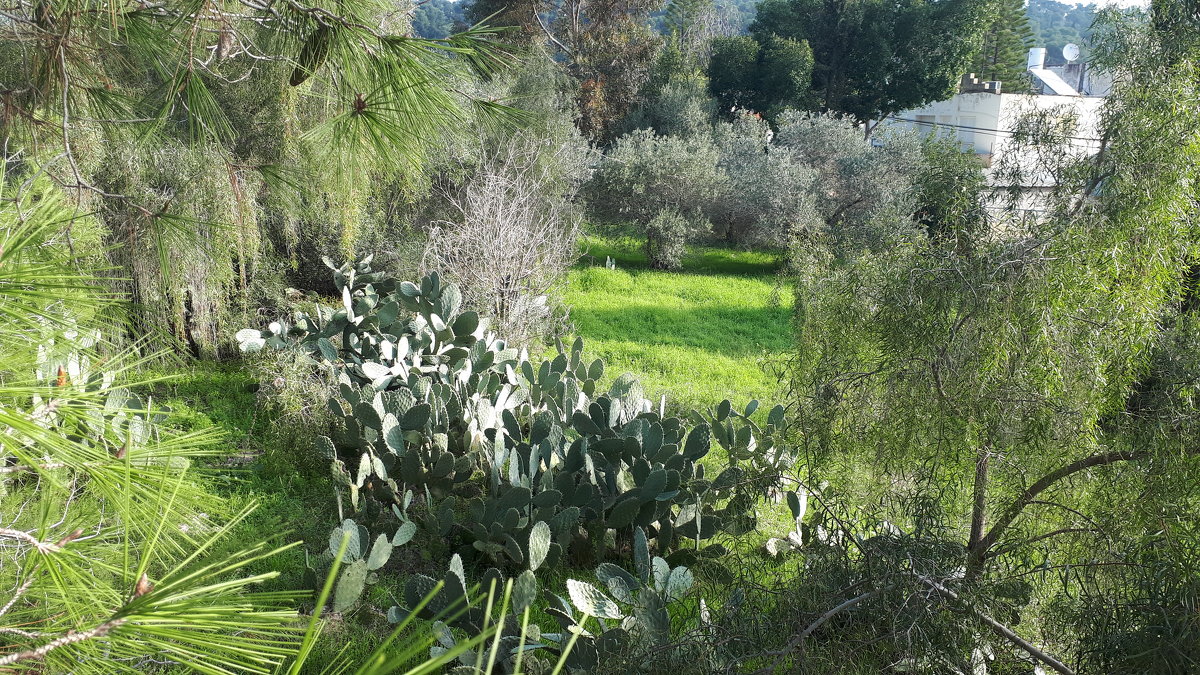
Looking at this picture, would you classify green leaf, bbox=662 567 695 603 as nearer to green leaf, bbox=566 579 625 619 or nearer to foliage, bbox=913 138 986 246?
green leaf, bbox=566 579 625 619

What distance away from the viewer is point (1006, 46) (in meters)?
22.1

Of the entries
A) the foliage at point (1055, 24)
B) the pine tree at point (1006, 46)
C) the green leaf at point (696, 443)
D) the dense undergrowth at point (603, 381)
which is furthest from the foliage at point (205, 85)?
the foliage at point (1055, 24)

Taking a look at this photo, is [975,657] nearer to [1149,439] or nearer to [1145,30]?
[1149,439]

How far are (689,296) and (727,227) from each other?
3559 mm

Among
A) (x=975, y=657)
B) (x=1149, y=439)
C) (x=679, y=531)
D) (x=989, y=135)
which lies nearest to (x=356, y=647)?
(x=679, y=531)

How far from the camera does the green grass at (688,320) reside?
7.48m

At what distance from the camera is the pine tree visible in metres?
21.3

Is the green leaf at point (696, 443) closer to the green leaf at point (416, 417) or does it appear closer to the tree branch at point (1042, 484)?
the green leaf at point (416, 417)

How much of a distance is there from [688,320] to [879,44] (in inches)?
498

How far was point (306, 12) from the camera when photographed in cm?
175

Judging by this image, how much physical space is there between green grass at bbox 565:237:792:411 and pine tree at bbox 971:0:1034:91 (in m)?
11.8

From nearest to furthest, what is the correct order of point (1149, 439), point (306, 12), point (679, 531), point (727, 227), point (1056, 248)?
1. point (306, 12)
2. point (1149, 439)
3. point (1056, 248)
4. point (679, 531)
5. point (727, 227)

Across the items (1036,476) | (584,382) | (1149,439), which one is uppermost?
(1149,439)

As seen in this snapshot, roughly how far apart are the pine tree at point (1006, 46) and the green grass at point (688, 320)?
38.7 feet
